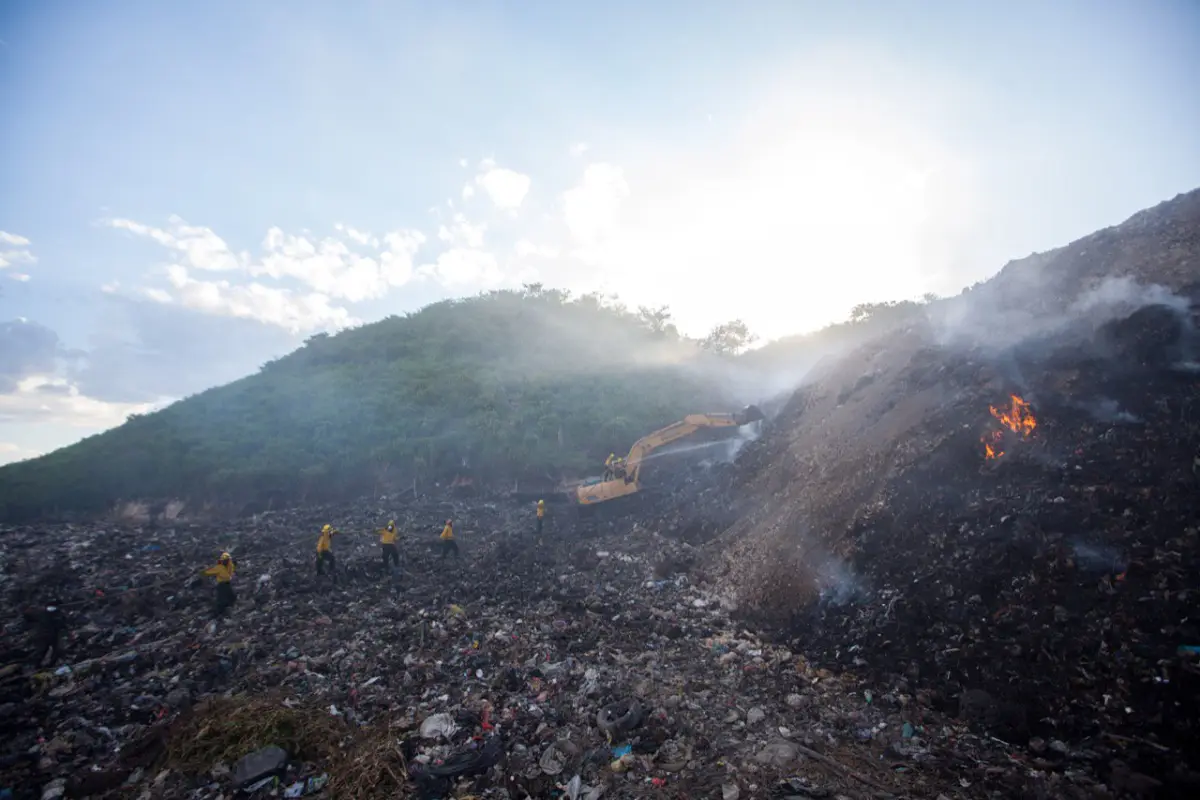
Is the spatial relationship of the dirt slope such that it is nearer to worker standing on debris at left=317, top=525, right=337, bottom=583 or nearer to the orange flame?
the orange flame

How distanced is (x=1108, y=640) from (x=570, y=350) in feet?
112

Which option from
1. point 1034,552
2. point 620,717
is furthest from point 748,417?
point 620,717

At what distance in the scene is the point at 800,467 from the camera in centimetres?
1202

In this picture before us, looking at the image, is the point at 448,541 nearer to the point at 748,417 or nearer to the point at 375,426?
the point at 748,417

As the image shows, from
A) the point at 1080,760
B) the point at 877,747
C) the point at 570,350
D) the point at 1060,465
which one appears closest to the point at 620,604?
the point at 877,747

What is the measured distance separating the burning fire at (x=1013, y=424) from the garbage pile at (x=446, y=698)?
4.18 m

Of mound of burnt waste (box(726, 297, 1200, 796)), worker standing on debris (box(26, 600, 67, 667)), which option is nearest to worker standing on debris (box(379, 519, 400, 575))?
worker standing on debris (box(26, 600, 67, 667))

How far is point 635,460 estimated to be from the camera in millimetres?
14992

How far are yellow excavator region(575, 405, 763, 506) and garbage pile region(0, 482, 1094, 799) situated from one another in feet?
12.1

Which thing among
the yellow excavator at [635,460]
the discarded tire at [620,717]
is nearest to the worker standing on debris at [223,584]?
the discarded tire at [620,717]

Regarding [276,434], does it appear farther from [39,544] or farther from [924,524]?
[924,524]

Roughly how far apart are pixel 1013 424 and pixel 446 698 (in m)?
8.87

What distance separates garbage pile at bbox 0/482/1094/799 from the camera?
4.71m

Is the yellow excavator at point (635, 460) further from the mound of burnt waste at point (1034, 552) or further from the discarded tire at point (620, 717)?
the discarded tire at point (620, 717)
